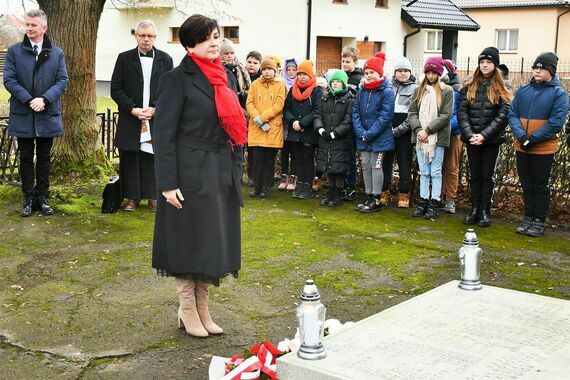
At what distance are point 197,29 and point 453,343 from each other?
2.51m

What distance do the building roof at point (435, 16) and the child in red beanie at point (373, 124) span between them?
26.5 meters

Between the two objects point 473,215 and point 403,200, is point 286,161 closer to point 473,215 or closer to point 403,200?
point 403,200

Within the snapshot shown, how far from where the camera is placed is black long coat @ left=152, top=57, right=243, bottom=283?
5.15 m

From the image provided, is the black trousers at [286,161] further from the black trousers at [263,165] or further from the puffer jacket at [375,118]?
the puffer jacket at [375,118]

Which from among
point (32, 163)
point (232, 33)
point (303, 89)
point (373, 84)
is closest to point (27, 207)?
point (32, 163)

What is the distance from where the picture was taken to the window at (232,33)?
107 feet

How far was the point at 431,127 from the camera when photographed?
9297 millimetres

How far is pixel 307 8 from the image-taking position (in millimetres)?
30594

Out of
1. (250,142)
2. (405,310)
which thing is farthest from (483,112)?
(405,310)

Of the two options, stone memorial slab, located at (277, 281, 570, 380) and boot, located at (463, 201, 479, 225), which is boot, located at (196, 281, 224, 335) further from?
boot, located at (463, 201, 479, 225)

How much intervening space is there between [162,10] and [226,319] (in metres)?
29.9

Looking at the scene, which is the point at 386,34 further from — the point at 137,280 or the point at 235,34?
the point at 137,280

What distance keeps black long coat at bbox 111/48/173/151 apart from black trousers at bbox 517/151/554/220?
13.6 feet

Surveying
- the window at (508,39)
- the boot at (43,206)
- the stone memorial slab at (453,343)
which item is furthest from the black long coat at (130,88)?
the window at (508,39)
